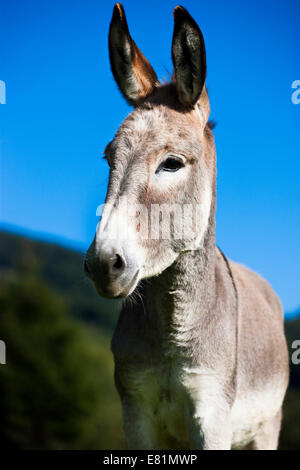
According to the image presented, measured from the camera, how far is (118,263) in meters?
2.88

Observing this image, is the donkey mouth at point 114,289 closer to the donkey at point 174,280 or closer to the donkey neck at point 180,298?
the donkey at point 174,280

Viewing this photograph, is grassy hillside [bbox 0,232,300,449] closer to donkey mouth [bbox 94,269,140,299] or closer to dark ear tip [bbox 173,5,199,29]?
donkey mouth [bbox 94,269,140,299]

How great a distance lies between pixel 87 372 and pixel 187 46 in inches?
1406

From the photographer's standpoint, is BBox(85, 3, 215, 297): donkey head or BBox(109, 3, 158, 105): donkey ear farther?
BBox(109, 3, 158, 105): donkey ear

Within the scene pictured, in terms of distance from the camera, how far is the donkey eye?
335 cm

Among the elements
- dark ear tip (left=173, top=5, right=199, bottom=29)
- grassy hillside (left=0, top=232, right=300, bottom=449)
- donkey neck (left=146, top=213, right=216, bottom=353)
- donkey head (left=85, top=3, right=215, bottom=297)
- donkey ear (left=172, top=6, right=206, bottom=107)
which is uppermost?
dark ear tip (left=173, top=5, right=199, bottom=29)

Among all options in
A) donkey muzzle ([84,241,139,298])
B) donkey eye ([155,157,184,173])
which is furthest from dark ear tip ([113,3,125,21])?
donkey muzzle ([84,241,139,298])

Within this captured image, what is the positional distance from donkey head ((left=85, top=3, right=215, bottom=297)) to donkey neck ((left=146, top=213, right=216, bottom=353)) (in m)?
0.18

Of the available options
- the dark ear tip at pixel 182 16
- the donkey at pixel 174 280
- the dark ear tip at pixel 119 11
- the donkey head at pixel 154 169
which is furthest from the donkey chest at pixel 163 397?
the dark ear tip at pixel 119 11

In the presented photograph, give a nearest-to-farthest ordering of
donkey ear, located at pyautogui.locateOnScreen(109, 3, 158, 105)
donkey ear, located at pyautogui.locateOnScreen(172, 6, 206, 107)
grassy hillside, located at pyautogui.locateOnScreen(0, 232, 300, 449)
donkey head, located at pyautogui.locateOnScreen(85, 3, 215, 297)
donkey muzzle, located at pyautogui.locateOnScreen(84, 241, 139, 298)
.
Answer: donkey muzzle, located at pyautogui.locateOnScreen(84, 241, 139, 298) < donkey head, located at pyautogui.locateOnScreen(85, 3, 215, 297) < donkey ear, located at pyautogui.locateOnScreen(172, 6, 206, 107) < donkey ear, located at pyautogui.locateOnScreen(109, 3, 158, 105) < grassy hillside, located at pyautogui.locateOnScreen(0, 232, 300, 449)

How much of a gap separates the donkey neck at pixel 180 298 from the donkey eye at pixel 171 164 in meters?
0.63

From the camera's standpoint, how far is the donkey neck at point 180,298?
3.64 m

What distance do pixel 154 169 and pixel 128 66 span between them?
107 centimetres
